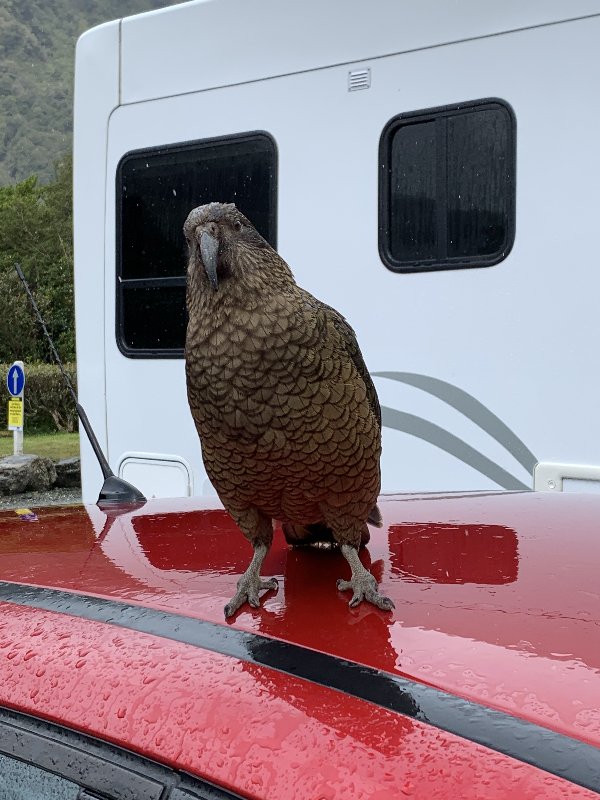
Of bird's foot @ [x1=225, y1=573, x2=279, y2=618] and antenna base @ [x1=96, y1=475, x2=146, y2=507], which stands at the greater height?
bird's foot @ [x1=225, y1=573, x2=279, y2=618]

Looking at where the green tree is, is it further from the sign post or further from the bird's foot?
the bird's foot

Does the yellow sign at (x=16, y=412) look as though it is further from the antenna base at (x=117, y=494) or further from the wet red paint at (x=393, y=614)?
the wet red paint at (x=393, y=614)

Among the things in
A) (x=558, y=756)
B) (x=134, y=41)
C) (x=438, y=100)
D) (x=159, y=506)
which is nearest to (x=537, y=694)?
(x=558, y=756)

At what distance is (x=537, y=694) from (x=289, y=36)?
12.2ft

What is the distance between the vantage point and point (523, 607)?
4.09 feet

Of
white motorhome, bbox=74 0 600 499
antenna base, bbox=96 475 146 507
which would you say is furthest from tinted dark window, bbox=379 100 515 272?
antenna base, bbox=96 475 146 507

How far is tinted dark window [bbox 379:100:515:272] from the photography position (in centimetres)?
366

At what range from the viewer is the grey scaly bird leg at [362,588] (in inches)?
50.5

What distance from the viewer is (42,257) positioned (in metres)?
31.2

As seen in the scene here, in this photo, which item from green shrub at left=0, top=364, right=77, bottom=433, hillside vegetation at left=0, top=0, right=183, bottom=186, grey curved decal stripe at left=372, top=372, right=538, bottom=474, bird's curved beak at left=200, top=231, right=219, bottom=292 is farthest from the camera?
hillside vegetation at left=0, top=0, right=183, bottom=186

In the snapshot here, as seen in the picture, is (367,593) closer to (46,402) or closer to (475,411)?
(475,411)

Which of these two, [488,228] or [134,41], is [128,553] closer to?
[488,228]

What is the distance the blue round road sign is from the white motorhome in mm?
6269

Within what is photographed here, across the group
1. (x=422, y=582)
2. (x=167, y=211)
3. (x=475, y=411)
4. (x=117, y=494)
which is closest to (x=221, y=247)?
(x=422, y=582)
